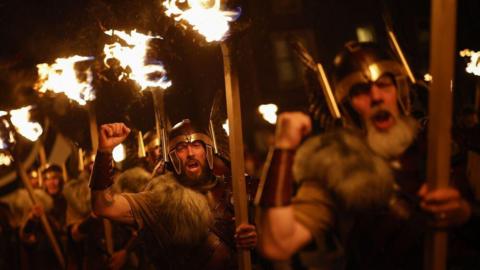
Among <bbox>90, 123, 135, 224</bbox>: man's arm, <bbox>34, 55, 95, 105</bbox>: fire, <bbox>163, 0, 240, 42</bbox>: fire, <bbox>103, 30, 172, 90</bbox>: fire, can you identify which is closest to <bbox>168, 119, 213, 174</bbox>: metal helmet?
<bbox>103, 30, 172, 90</bbox>: fire

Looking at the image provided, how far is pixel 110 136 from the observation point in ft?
16.2

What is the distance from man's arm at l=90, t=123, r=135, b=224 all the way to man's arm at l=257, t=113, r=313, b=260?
1861mm

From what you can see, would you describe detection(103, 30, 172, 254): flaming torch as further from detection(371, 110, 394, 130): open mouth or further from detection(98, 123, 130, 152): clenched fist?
detection(371, 110, 394, 130): open mouth

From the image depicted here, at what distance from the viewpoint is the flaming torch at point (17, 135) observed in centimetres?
770

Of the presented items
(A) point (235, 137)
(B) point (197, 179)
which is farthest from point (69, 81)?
(A) point (235, 137)

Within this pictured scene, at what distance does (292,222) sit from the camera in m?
3.51

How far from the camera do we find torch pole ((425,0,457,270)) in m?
3.29

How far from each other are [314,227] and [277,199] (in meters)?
0.34

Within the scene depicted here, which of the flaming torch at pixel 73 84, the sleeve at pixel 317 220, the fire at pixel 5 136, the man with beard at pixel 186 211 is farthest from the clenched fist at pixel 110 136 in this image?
the fire at pixel 5 136

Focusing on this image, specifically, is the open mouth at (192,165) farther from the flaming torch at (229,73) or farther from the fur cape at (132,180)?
the fur cape at (132,180)

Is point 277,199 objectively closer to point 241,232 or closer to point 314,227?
point 314,227

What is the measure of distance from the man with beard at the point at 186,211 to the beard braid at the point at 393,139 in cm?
212

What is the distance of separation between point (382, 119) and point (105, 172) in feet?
7.80

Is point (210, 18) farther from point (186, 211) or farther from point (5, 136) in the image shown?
point (5, 136)
